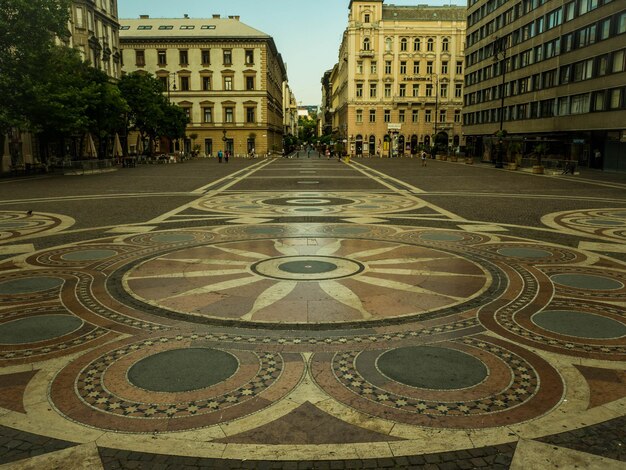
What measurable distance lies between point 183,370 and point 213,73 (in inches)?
3408

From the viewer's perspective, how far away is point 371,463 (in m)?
4.24

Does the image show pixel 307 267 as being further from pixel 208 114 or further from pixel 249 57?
pixel 249 57

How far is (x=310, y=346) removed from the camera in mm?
6543

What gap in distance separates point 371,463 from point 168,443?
66.5 inches

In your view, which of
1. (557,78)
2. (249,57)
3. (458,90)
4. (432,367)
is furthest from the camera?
(458,90)

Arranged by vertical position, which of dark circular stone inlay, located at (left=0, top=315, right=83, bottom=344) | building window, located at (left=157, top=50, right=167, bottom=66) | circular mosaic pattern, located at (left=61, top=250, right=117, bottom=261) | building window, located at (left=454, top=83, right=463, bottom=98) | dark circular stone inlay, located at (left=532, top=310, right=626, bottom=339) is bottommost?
dark circular stone inlay, located at (left=532, top=310, right=626, bottom=339)

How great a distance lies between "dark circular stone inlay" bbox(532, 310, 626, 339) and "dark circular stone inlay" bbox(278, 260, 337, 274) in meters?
3.94

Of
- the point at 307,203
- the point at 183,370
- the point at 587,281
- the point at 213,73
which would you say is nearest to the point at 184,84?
the point at 213,73

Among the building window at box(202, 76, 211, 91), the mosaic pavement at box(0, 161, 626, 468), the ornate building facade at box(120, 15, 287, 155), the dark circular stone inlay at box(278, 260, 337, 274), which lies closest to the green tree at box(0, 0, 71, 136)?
the mosaic pavement at box(0, 161, 626, 468)

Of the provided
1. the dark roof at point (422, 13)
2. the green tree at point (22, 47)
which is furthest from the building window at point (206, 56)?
the green tree at point (22, 47)

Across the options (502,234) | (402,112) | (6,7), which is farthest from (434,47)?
(502,234)

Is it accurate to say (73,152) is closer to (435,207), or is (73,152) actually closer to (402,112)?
(435,207)

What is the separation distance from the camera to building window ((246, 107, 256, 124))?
88.2 m

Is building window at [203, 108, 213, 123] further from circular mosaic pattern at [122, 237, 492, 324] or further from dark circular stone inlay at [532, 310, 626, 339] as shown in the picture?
dark circular stone inlay at [532, 310, 626, 339]
